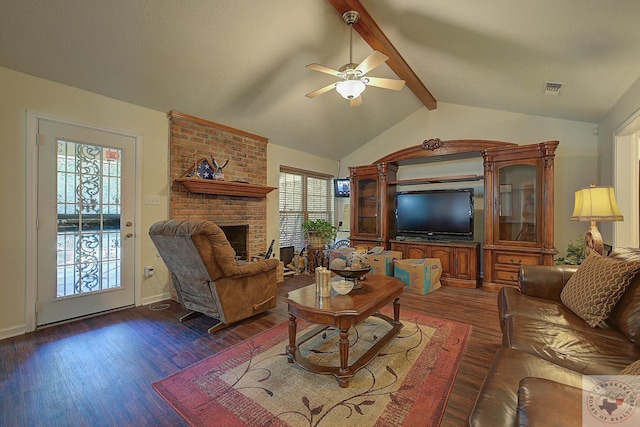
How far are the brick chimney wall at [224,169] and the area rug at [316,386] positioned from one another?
2.08 metres

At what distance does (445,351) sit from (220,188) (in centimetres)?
318

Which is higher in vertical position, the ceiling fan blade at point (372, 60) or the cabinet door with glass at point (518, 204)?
the ceiling fan blade at point (372, 60)

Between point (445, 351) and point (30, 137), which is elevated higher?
point (30, 137)

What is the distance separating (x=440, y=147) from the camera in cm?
471

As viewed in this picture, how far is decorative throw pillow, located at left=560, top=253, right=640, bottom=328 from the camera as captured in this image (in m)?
1.73

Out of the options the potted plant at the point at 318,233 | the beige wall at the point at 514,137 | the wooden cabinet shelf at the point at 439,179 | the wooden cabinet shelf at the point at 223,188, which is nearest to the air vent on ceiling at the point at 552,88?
the beige wall at the point at 514,137

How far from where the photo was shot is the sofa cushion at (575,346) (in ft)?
4.51

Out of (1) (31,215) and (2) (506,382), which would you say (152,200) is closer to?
(1) (31,215)

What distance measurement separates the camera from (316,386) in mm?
1833

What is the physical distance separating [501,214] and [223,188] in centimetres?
402

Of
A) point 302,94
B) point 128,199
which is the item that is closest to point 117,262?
point 128,199

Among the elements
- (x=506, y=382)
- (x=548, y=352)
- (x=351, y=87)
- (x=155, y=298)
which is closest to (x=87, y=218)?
(x=155, y=298)

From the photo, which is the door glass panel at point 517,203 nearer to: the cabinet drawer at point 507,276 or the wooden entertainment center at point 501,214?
the wooden entertainment center at point 501,214

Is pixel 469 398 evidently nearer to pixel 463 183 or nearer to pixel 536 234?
pixel 536 234
